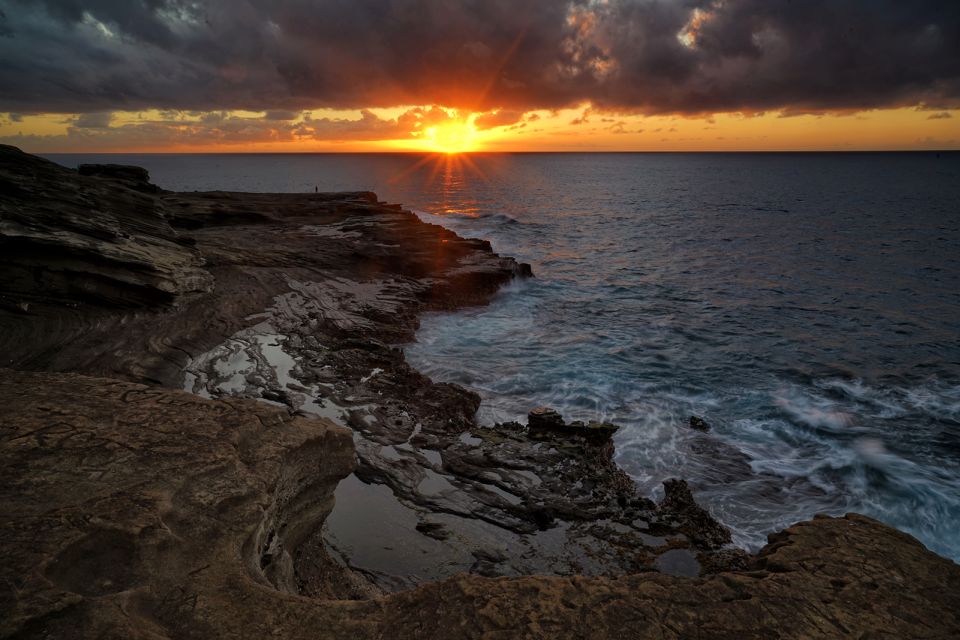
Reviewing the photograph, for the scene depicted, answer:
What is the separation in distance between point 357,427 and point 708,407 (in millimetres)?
13494

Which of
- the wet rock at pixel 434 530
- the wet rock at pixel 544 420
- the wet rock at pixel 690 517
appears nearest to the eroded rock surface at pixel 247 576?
the wet rock at pixel 434 530

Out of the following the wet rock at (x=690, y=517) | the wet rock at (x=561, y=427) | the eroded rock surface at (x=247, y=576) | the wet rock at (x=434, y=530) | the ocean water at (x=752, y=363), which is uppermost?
the eroded rock surface at (x=247, y=576)

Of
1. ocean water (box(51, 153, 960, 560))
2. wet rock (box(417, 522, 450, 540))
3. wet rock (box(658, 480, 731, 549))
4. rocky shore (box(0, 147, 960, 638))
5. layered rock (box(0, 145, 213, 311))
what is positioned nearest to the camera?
rocky shore (box(0, 147, 960, 638))

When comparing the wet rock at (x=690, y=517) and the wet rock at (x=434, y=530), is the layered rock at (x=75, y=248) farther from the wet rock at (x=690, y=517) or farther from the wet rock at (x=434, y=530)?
the wet rock at (x=690, y=517)

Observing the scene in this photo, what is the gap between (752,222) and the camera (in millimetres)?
72875

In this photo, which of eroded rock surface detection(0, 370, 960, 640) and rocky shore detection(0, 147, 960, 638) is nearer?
eroded rock surface detection(0, 370, 960, 640)

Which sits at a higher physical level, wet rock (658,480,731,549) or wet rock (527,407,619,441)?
wet rock (527,407,619,441)

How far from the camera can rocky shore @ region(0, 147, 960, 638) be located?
5.77 m

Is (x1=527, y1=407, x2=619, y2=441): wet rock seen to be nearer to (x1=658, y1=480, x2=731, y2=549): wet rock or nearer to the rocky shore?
the rocky shore

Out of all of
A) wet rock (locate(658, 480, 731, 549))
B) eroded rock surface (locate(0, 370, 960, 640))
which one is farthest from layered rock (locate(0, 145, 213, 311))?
wet rock (locate(658, 480, 731, 549))

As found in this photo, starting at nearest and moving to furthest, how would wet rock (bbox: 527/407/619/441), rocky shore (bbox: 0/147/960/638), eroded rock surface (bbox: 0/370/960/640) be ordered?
eroded rock surface (bbox: 0/370/960/640) < rocky shore (bbox: 0/147/960/638) < wet rock (bbox: 527/407/619/441)

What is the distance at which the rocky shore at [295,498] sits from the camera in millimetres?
5770

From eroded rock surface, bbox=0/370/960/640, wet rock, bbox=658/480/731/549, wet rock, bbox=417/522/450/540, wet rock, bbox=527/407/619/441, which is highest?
eroded rock surface, bbox=0/370/960/640

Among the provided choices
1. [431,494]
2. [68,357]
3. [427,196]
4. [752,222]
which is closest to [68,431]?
[431,494]
